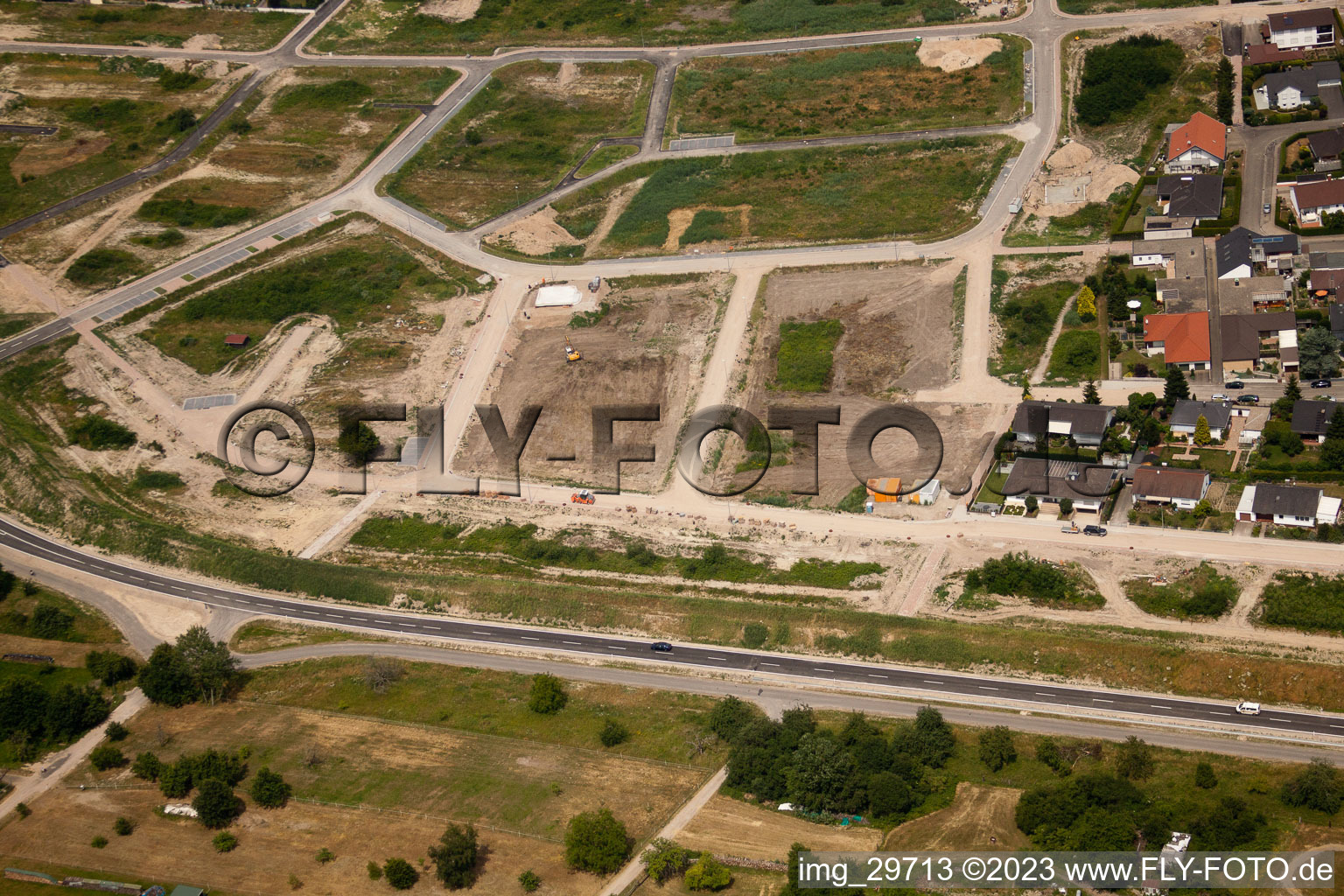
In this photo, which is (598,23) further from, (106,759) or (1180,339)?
(106,759)

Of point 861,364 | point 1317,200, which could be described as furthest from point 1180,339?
point 861,364

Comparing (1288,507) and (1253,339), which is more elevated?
(1253,339)

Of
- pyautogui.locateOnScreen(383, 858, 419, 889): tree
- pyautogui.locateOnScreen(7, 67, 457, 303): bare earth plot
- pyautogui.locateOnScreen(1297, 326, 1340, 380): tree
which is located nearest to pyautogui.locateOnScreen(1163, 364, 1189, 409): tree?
pyautogui.locateOnScreen(1297, 326, 1340, 380): tree

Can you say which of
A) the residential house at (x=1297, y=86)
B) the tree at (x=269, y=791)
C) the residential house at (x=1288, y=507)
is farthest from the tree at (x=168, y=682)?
the residential house at (x=1297, y=86)

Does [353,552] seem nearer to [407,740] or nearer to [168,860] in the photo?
[407,740]

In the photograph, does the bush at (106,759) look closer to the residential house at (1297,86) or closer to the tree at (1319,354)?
the tree at (1319,354)

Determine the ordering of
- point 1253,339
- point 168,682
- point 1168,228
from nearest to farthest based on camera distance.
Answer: point 168,682, point 1253,339, point 1168,228

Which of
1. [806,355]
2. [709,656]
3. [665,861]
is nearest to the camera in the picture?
[665,861]
